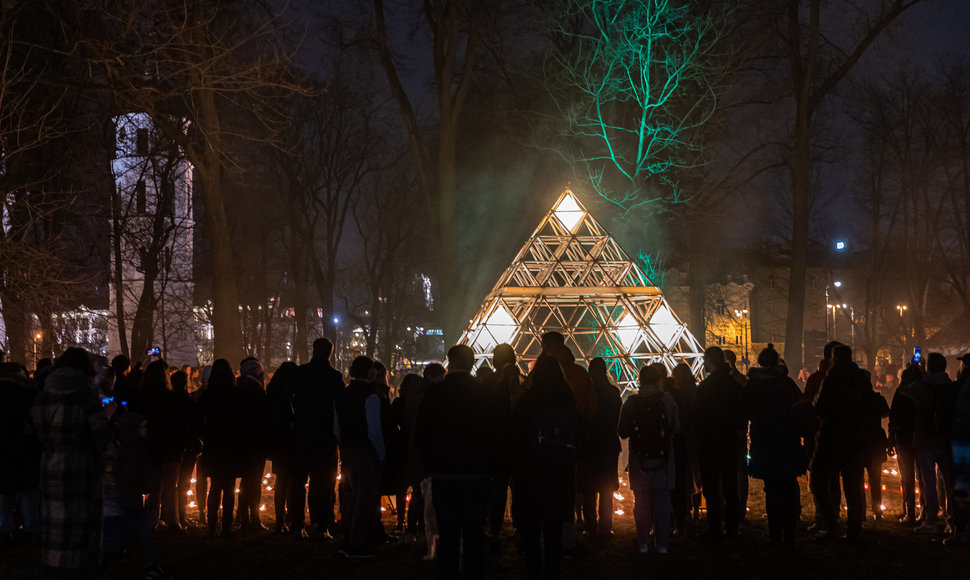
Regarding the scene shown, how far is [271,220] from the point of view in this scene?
3503cm

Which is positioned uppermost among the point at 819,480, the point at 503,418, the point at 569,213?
the point at 569,213

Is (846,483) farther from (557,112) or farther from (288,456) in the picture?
(557,112)

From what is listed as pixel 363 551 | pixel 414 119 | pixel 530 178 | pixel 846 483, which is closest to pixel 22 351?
pixel 414 119

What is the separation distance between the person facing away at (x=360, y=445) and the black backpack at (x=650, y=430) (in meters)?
2.32

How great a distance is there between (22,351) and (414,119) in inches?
349

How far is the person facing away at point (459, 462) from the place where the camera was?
19.0 ft

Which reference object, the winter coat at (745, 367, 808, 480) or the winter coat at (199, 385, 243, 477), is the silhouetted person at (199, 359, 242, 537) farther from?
the winter coat at (745, 367, 808, 480)

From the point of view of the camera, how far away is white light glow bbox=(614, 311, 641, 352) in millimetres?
12523

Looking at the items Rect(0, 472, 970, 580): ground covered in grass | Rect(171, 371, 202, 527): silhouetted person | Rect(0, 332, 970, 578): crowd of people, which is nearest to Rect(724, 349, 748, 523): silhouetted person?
Rect(0, 332, 970, 578): crowd of people

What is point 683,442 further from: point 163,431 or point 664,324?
point 163,431

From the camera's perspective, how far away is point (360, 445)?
7.77 metres

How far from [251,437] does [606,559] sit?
149 inches

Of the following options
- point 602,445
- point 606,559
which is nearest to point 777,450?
point 602,445

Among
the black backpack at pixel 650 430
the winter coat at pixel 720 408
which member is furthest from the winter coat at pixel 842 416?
the black backpack at pixel 650 430
